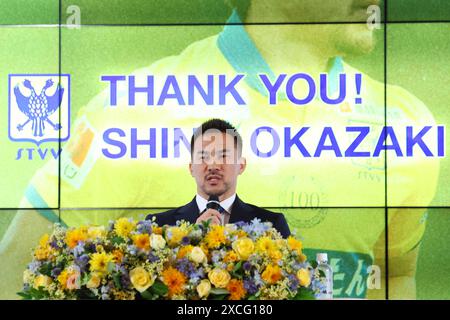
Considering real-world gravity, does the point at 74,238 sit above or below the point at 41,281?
above

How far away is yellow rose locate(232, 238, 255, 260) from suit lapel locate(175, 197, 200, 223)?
68cm

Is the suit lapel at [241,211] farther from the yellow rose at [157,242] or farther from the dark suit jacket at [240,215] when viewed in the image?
the yellow rose at [157,242]

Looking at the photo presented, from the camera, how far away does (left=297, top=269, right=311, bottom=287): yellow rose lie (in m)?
3.80

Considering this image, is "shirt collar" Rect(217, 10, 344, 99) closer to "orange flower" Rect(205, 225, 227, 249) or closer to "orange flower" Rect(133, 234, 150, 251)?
"orange flower" Rect(205, 225, 227, 249)

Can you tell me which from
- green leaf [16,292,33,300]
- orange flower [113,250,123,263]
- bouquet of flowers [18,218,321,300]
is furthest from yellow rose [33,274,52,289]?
orange flower [113,250,123,263]

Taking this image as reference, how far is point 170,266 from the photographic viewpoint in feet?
12.8

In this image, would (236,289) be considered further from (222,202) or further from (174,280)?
(222,202)

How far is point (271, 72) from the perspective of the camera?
4516mm

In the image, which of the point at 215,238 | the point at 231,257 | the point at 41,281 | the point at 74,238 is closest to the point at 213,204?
the point at 215,238

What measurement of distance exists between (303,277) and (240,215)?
787 mm

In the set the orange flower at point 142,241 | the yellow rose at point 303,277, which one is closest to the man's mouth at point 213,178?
the orange flower at point 142,241

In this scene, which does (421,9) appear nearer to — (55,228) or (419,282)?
(419,282)
